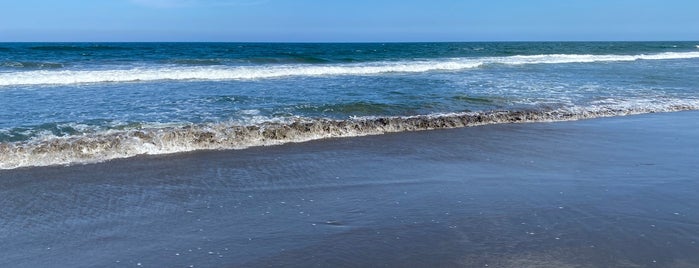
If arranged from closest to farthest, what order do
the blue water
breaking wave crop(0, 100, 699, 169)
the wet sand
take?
the wet sand, breaking wave crop(0, 100, 699, 169), the blue water

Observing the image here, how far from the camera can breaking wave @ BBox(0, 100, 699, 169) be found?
8.08 m

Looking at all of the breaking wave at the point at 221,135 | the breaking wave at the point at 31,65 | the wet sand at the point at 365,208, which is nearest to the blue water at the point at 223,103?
the breaking wave at the point at 221,135

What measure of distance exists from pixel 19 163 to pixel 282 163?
3.54 metres

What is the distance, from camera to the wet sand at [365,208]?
4684 mm

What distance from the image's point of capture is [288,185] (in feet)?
22.5

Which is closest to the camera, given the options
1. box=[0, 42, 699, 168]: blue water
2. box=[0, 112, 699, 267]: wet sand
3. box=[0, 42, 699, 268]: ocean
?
box=[0, 112, 699, 267]: wet sand

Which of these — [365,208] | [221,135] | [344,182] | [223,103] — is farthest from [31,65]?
[365,208]

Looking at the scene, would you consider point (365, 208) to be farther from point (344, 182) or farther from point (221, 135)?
point (221, 135)

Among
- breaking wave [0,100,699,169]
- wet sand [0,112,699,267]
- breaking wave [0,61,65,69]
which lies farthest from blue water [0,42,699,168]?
breaking wave [0,61,65,69]

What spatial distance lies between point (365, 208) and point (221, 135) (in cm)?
426

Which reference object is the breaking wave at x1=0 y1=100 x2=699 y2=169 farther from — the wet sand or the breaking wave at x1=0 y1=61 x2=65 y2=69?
the breaking wave at x1=0 y1=61 x2=65 y2=69

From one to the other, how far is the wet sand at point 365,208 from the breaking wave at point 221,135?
0.48 m

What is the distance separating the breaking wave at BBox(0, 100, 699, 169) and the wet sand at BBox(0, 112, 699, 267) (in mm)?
477

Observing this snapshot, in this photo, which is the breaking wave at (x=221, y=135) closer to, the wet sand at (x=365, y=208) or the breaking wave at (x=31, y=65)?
the wet sand at (x=365, y=208)
